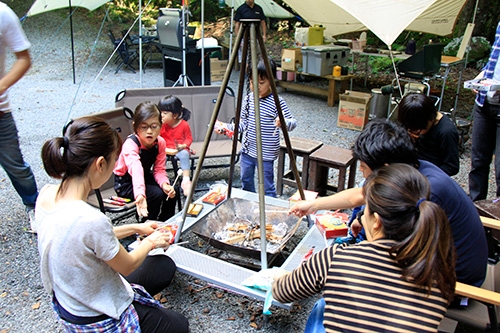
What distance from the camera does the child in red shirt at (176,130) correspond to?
3.42 meters

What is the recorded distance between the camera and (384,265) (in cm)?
132

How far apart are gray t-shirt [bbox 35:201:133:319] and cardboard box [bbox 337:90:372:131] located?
4.99 metres

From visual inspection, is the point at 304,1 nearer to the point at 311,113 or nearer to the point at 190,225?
the point at 311,113

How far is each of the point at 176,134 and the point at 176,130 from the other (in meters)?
→ 0.04

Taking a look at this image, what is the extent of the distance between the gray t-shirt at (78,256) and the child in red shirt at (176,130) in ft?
5.24

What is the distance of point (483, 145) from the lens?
11.1ft

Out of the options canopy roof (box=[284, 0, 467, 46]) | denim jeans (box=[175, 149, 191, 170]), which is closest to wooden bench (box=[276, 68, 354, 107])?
canopy roof (box=[284, 0, 467, 46])

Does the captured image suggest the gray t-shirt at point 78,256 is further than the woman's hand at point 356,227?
No

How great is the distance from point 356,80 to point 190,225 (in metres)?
7.27

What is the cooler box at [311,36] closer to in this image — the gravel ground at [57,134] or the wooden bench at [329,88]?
the wooden bench at [329,88]

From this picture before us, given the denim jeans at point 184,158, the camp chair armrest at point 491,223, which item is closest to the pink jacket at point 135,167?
the denim jeans at point 184,158

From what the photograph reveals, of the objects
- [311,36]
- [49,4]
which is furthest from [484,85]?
[49,4]

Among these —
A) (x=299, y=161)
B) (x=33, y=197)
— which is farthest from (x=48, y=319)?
(x=299, y=161)

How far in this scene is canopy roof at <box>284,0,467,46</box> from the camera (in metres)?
4.62
